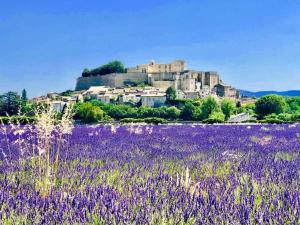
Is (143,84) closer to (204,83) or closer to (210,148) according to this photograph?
(204,83)

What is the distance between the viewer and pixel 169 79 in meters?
120

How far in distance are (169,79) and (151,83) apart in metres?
4.85

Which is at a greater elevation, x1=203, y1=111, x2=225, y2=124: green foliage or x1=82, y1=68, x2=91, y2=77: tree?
x1=82, y1=68, x2=91, y2=77: tree

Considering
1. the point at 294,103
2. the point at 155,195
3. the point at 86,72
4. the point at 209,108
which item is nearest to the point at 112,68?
the point at 86,72

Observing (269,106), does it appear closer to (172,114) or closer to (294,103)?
(172,114)

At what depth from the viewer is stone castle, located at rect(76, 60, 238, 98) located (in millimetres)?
118312

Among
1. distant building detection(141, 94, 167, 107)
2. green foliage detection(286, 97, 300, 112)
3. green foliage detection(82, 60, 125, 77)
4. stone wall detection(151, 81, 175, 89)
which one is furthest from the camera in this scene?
green foliage detection(82, 60, 125, 77)

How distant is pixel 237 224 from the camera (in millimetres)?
2512

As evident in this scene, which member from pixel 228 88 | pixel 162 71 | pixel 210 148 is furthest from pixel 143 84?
pixel 210 148

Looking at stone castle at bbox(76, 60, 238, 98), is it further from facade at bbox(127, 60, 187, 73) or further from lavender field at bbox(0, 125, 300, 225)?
lavender field at bbox(0, 125, 300, 225)

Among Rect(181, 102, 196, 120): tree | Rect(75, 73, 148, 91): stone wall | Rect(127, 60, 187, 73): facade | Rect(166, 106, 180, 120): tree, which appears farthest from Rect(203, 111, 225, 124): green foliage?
Rect(127, 60, 187, 73): facade

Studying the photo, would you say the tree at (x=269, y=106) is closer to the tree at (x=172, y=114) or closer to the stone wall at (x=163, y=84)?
the tree at (x=172, y=114)

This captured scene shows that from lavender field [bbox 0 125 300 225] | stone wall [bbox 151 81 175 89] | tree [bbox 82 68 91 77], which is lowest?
lavender field [bbox 0 125 300 225]

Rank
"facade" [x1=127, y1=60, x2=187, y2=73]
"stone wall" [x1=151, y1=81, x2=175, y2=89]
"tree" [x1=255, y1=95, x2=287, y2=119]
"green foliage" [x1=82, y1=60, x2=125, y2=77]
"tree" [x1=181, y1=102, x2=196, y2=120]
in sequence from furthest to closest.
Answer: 1. "green foliage" [x1=82, y1=60, x2=125, y2=77]
2. "facade" [x1=127, y1=60, x2=187, y2=73]
3. "stone wall" [x1=151, y1=81, x2=175, y2=89]
4. "tree" [x1=181, y1=102, x2=196, y2=120]
5. "tree" [x1=255, y1=95, x2=287, y2=119]
